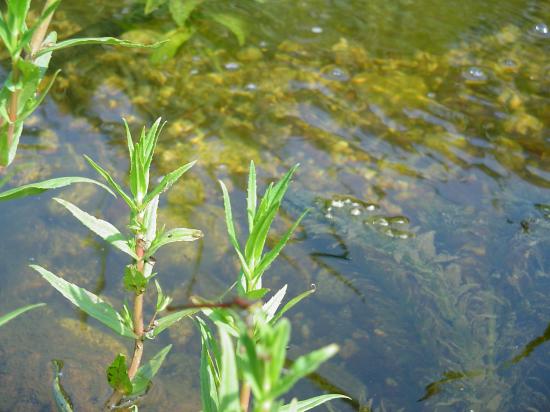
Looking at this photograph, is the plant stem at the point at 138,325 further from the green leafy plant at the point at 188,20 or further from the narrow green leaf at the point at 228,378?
the green leafy plant at the point at 188,20

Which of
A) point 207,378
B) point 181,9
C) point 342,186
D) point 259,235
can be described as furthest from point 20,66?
point 181,9

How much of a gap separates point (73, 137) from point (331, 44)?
1.90 meters

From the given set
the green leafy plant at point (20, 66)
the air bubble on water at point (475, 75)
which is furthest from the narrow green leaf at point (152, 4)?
the green leafy plant at point (20, 66)

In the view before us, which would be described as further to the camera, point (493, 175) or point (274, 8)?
point (274, 8)

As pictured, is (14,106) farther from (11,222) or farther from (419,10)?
(419,10)

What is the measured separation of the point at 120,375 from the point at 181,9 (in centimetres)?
349

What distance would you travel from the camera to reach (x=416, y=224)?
12.2 feet

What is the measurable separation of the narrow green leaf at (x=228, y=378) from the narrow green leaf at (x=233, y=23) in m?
3.81

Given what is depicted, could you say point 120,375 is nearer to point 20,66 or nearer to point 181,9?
point 20,66

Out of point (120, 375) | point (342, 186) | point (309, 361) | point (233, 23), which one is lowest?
point (342, 186)

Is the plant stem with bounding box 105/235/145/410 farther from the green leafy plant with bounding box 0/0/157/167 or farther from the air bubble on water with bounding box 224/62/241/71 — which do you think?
the air bubble on water with bounding box 224/62/241/71

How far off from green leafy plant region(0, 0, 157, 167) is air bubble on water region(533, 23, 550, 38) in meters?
4.21

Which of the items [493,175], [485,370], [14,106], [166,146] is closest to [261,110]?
[166,146]

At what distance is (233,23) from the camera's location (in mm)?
5141
